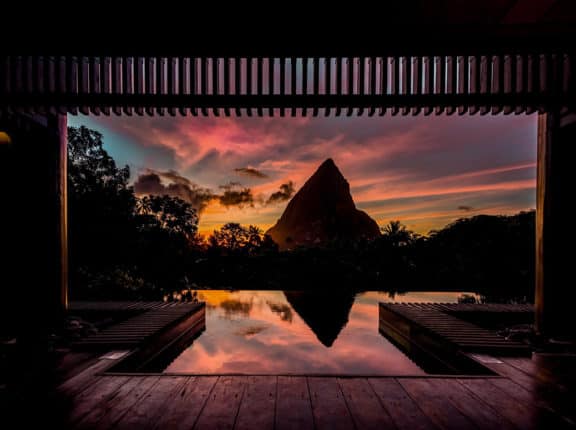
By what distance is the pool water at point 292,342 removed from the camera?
390 centimetres

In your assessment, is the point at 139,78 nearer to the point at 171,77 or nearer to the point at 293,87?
the point at 171,77

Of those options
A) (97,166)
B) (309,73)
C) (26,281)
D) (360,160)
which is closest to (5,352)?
(26,281)

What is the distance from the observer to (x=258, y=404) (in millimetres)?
2057

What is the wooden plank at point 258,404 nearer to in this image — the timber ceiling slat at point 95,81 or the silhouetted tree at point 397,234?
the timber ceiling slat at point 95,81

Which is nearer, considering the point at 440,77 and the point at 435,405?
the point at 435,405

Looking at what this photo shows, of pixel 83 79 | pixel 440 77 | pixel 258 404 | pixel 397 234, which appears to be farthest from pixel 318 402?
pixel 397 234

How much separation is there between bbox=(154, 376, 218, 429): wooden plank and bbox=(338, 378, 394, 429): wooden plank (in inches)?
38.3

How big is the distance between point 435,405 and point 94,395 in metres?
2.34

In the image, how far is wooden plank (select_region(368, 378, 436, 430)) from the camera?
6.06 ft

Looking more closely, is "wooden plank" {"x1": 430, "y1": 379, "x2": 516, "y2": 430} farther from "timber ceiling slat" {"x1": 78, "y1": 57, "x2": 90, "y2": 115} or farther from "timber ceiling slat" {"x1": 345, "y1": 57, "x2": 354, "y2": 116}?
"timber ceiling slat" {"x1": 78, "y1": 57, "x2": 90, "y2": 115}

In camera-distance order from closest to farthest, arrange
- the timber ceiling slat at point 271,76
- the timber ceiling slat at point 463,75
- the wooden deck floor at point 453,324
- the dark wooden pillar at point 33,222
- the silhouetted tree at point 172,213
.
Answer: the timber ceiling slat at point 271,76 < the timber ceiling slat at point 463,75 < the wooden deck floor at point 453,324 < the dark wooden pillar at point 33,222 < the silhouetted tree at point 172,213

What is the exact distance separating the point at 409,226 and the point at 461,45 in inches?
544

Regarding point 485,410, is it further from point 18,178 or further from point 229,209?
point 229,209

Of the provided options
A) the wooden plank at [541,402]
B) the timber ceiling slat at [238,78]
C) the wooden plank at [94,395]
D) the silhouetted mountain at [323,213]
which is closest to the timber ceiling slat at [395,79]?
the timber ceiling slat at [238,78]
